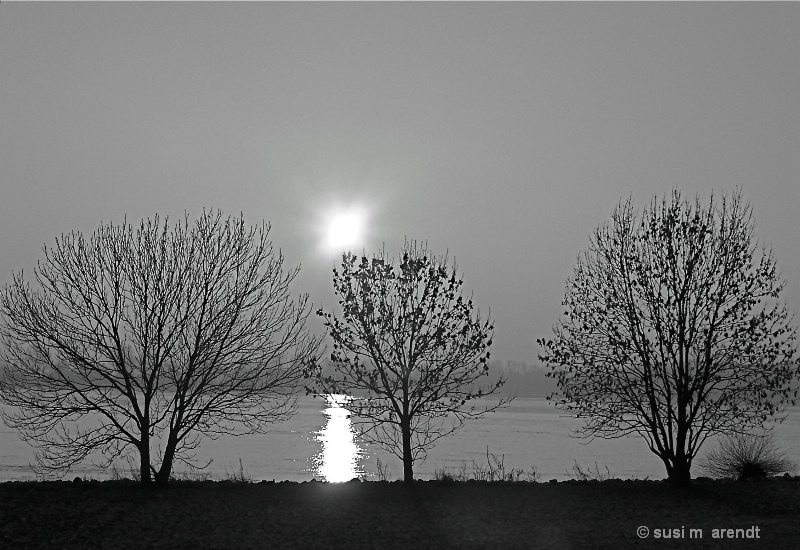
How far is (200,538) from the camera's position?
Answer: 1511cm

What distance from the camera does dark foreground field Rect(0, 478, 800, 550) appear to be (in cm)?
1517

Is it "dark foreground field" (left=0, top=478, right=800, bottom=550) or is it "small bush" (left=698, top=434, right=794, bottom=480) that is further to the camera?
"small bush" (left=698, top=434, right=794, bottom=480)

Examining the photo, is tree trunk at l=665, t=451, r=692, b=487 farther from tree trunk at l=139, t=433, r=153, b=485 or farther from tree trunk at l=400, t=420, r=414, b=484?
tree trunk at l=139, t=433, r=153, b=485

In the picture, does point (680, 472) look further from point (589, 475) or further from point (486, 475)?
point (589, 475)

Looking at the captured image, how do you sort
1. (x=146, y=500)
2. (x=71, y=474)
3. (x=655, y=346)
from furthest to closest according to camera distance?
(x=71, y=474), (x=655, y=346), (x=146, y=500)

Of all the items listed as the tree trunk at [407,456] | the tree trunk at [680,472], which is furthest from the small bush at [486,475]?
the tree trunk at [680,472]

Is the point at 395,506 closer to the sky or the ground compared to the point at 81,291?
closer to the ground

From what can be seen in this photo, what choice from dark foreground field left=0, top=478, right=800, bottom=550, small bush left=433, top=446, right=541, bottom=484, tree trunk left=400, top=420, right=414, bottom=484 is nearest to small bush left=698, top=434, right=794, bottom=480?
dark foreground field left=0, top=478, right=800, bottom=550

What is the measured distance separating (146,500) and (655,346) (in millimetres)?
14136

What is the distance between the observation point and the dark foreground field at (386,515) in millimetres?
15172

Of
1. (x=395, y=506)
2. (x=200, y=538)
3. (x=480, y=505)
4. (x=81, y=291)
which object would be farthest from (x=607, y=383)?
(x=81, y=291)

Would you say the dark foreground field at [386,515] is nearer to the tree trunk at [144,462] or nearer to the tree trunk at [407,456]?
the tree trunk at [144,462]

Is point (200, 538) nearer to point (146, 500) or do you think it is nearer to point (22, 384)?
point (146, 500)

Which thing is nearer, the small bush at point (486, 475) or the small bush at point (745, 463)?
the small bush at point (486, 475)
